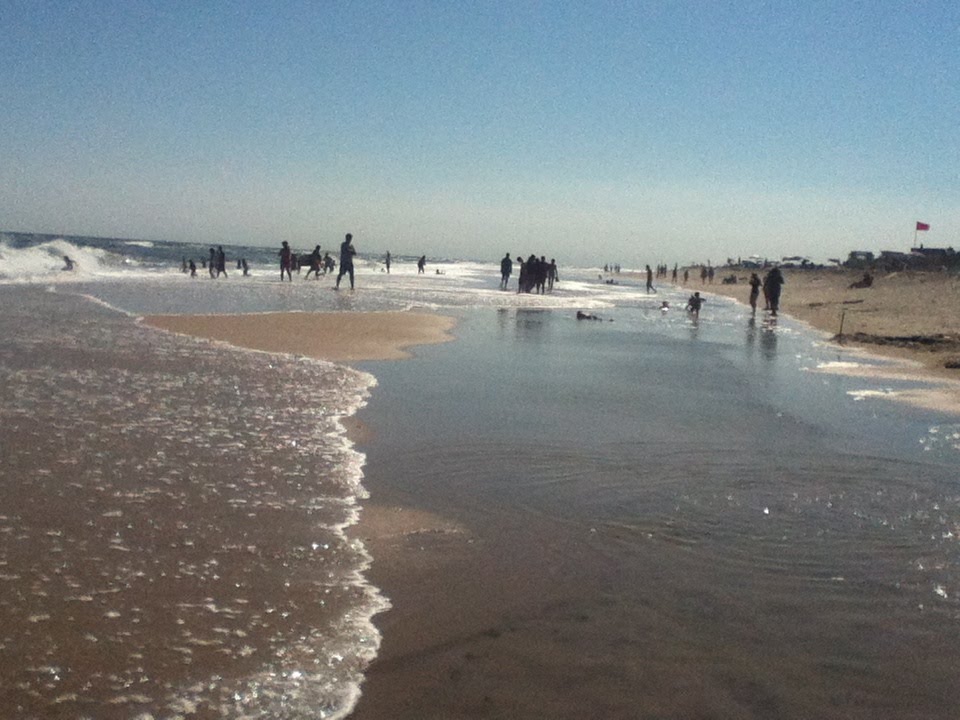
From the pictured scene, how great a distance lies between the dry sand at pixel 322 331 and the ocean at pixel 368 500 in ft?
7.31

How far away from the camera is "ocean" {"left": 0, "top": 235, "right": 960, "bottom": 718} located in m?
3.61

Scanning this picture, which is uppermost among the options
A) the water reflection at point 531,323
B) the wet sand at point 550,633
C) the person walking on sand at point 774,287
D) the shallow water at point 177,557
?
the person walking on sand at point 774,287

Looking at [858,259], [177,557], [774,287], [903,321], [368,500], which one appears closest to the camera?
[177,557]

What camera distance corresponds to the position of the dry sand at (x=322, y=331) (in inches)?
586

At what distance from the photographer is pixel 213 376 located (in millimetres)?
10727

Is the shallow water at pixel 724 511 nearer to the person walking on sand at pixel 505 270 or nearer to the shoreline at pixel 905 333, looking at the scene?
the shoreline at pixel 905 333

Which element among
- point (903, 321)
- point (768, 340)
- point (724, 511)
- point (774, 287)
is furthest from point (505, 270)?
point (724, 511)

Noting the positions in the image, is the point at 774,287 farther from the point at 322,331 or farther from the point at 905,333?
the point at 322,331

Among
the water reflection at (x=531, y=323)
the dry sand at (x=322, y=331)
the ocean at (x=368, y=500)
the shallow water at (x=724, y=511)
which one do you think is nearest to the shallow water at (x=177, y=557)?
the ocean at (x=368, y=500)

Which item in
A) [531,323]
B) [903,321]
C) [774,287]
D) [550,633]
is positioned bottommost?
[550,633]

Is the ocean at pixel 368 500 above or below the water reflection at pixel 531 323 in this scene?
below

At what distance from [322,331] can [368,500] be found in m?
12.6

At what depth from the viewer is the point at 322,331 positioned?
18.2 m

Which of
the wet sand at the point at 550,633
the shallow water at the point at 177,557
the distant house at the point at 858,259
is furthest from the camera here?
the distant house at the point at 858,259
